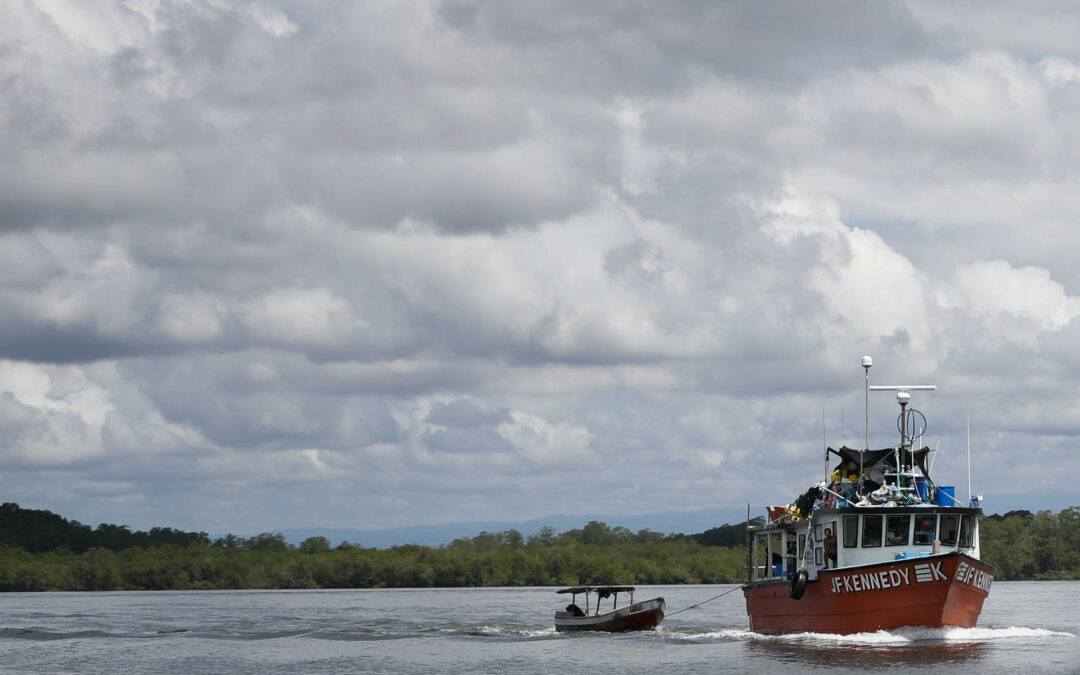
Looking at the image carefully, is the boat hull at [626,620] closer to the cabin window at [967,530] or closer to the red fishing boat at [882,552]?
the red fishing boat at [882,552]

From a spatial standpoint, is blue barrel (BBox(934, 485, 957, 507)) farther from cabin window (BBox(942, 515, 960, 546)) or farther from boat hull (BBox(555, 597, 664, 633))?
boat hull (BBox(555, 597, 664, 633))

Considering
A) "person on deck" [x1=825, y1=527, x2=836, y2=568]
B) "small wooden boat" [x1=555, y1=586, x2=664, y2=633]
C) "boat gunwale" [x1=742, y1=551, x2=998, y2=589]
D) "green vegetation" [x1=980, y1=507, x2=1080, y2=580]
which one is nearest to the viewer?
"boat gunwale" [x1=742, y1=551, x2=998, y2=589]

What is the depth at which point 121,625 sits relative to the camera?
103562 mm

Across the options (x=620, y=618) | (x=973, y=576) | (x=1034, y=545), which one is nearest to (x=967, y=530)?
(x=973, y=576)

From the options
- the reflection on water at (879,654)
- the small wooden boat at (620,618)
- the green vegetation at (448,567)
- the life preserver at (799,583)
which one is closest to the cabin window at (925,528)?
the reflection on water at (879,654)

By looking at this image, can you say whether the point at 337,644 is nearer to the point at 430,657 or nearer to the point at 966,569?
the point at 430,657

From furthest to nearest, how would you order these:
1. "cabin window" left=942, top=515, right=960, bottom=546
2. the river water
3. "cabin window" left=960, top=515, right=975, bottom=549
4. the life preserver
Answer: the life preserver < "cabin window" left=960, top=515, right=975, bottom=549 < "cabin window" left=942, top=515, right=960, bottom=546 < the river water

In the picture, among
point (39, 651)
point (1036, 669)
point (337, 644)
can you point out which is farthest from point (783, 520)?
point (39, 651)

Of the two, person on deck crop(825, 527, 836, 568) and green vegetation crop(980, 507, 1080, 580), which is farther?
green vegetation crop(980, 507, 1080, 580)

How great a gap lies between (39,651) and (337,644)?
53.7ft

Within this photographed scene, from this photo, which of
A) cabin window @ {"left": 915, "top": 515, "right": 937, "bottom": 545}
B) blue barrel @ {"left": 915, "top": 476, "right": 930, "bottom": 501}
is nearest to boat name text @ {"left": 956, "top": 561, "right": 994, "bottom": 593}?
cabin window @ {"left": 915, "top": 515, "right": 937, "bottom": 545}

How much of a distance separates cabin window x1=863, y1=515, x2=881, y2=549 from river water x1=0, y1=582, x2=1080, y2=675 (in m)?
3.84

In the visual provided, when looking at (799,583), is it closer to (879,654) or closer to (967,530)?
(879,654)

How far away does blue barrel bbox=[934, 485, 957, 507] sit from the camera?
59.3 meters
